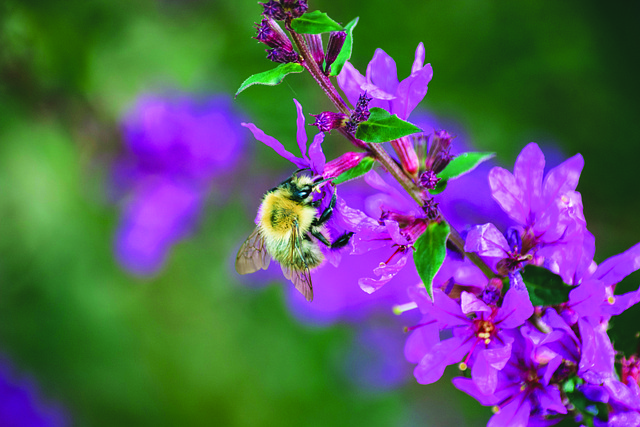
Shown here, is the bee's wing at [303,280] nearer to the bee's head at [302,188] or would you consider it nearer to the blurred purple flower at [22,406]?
the bee's head at [302,188]

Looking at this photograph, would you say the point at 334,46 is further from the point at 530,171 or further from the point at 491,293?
the point at 491,293

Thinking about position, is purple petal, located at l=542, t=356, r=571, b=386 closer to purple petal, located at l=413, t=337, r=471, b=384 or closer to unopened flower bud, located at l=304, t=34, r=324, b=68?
purple petal, located at l=413, t=337, r=471, b=384

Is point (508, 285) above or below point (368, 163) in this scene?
below

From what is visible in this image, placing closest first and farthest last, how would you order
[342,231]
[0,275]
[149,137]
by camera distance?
[342,231] → [149,137] → [0,275]

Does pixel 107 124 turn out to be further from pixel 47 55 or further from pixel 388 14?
pixel 388 14

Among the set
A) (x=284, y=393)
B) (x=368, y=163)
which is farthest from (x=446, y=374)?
(x=368, y=163)

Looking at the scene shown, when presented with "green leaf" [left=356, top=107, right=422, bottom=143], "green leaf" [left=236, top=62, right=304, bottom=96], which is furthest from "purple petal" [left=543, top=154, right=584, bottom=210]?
"green leaf" [left=236, top=62, right=304, bottom=96]
